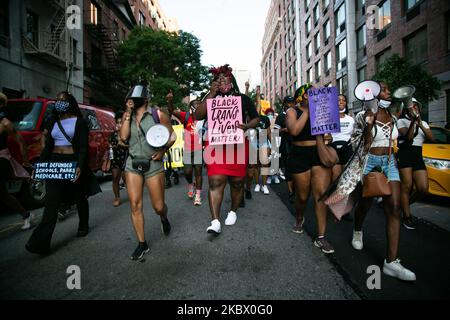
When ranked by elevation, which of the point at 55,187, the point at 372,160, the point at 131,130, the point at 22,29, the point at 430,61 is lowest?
the point at 55,187

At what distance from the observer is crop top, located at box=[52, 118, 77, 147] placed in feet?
12.6

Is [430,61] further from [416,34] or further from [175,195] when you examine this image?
[175,195]

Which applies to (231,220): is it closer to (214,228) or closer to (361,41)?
(214,228)

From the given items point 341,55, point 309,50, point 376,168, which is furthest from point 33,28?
point 309,50

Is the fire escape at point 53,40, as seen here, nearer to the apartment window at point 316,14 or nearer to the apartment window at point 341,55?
the apartment window at point 341,55

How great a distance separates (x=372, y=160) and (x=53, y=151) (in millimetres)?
3856

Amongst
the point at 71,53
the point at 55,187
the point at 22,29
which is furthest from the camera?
the point at 71,53

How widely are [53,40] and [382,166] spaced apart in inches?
796

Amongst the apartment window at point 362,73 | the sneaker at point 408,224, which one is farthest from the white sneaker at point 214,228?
the apartment window at point 362,73

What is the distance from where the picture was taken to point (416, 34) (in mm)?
17453

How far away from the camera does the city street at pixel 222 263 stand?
248 cm

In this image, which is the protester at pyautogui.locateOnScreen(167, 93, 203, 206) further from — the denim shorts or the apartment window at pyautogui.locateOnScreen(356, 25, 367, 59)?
the apartment window at pyautogui.locateOnScreen(356, 25, 367, 59)
